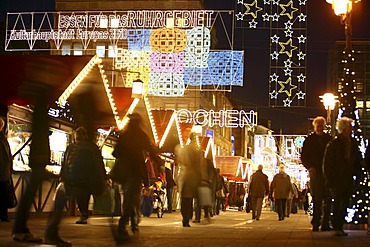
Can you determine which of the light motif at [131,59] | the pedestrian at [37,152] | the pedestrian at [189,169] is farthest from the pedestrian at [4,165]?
the light motif at [131,59]

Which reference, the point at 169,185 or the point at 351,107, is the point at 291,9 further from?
the point at 351,107

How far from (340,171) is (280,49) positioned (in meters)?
19.8

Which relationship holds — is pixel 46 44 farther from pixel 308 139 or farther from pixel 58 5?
pixel 308 139

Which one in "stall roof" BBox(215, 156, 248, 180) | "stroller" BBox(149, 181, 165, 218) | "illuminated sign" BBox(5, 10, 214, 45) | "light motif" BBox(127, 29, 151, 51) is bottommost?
"stroller" BBox(149, 181, 165, 218)

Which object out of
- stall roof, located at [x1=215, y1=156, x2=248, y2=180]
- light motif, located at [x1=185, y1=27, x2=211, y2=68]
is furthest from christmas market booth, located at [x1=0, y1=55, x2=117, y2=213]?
stall roof, located at [x1=215, y1=156, x2=248, y2=180]

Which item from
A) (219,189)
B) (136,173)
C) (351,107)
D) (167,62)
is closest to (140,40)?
(167,62)

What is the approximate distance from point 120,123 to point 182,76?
21.4 meters

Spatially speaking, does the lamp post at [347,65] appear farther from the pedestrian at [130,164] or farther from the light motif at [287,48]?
the light motif at [287,48]

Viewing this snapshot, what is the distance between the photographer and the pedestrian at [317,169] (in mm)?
13797

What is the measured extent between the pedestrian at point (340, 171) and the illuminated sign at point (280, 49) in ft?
60.4

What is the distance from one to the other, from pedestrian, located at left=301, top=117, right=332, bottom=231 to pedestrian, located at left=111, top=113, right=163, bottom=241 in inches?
152

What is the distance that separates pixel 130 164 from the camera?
35.4 ft

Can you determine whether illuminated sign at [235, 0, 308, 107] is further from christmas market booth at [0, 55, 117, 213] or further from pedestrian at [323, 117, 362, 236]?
pedestrian at [323, 117, 362, 236]

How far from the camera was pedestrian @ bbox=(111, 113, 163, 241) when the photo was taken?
1067 centimetres
